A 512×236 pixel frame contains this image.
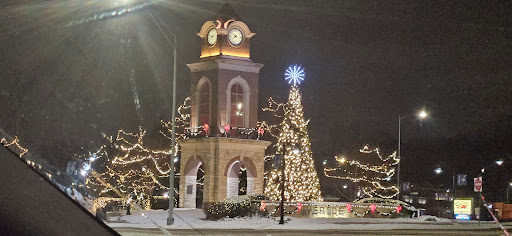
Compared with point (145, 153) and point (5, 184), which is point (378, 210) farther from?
point (5, 184)

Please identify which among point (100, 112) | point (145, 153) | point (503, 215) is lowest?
point (503, 215)

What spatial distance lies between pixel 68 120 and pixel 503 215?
109 feet

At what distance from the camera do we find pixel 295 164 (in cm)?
4056

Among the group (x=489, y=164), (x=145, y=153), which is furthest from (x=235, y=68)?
(x=489, y=164)

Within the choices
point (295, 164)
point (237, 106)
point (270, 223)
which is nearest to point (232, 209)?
point (270, 223)

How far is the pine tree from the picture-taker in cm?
4038

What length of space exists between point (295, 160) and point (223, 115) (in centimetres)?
594

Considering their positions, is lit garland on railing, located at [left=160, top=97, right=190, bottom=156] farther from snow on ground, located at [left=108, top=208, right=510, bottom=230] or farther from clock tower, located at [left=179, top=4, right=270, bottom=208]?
snow on ground, located at [left=108, top=208, right=510, bottom=230]

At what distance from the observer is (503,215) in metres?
47.1

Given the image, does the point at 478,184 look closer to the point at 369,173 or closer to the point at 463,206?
the point at 463,206

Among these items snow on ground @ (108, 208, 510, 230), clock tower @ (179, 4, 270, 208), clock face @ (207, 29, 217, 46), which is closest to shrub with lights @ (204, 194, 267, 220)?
snow on ground @ (108, 208, 510, 230)

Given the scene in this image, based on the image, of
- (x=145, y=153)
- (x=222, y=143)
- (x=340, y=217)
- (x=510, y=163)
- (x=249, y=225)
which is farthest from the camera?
(x=510, y=163)

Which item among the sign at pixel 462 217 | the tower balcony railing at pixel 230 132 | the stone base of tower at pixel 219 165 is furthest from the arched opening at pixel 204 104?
the sign at pixel 462 217

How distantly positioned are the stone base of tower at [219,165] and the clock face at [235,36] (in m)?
6.62
